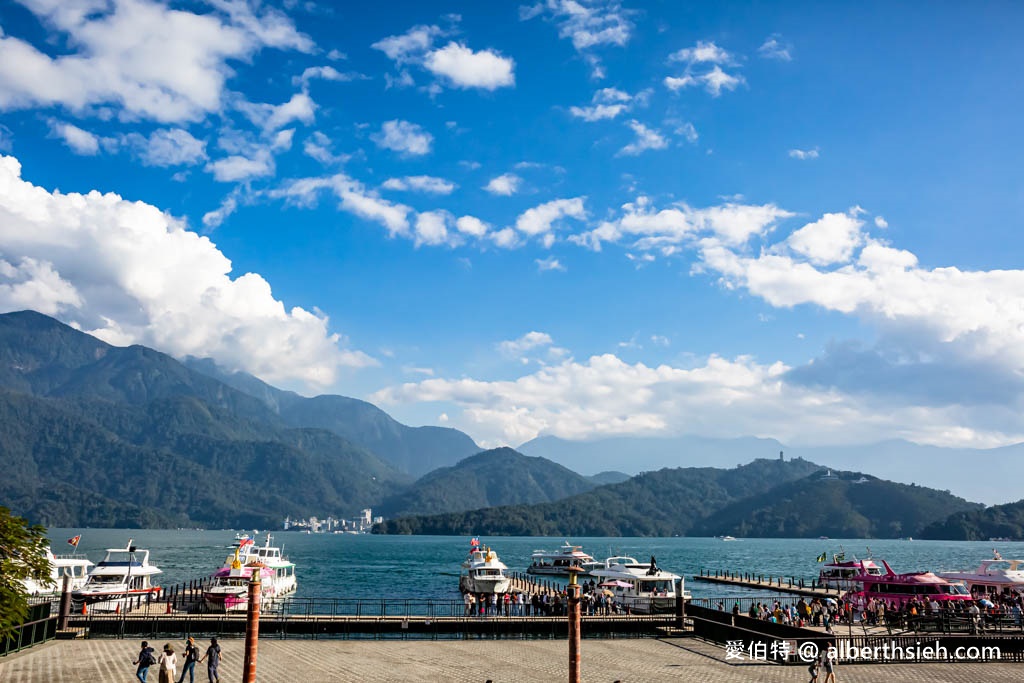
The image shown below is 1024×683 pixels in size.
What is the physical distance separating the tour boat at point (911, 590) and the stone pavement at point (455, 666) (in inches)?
1138

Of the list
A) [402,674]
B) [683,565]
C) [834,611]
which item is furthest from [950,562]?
[402,674]

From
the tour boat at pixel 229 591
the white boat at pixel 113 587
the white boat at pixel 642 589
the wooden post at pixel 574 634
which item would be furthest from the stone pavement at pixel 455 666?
the white boat at pixel 113 587

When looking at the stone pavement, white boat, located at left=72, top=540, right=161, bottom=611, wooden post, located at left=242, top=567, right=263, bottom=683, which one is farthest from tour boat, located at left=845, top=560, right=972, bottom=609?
white boat, located at left=72, top=540, right=161, bottom=611

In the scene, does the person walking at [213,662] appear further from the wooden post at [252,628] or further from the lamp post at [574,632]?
the lamp post at [574,632]

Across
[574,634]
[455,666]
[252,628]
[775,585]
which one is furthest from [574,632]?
[775,585]

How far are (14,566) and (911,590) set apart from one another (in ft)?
206

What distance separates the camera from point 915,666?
1313 inches

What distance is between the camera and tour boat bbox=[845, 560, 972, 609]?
60181mm

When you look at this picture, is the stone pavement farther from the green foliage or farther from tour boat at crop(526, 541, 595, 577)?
tour boat at crop(526, 541, 595, 577)

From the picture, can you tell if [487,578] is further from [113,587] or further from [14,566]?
[14,566]

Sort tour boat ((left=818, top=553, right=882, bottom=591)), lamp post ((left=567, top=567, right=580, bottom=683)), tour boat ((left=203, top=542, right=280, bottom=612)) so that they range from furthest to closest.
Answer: tour boat ((left=818, top=553, right=882, bottom=591))
tour boat ((left=203, top=542, right=280, bottom=612))
lamp post ((left=567, top=567, right=580, bottom=683))

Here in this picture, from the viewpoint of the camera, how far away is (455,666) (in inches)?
1314

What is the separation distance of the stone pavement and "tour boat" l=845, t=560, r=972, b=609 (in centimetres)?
2890

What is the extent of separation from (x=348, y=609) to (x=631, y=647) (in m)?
37.4
